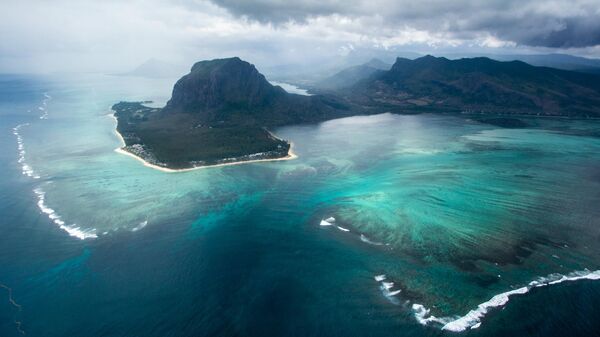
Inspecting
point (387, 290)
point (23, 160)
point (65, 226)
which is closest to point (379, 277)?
point (387, 290)

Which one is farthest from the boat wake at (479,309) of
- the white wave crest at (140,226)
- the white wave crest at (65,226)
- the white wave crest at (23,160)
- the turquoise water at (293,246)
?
the white wave crest at (23,160)

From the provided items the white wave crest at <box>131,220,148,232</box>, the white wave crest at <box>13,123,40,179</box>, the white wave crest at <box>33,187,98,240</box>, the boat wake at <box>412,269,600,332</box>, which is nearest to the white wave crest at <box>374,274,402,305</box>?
the boat wake at <box>412,269,600,332</box>

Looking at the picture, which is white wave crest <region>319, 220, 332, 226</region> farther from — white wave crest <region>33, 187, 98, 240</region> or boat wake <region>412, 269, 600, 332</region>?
white wave crest <region>33, 187, 98, 240</region>

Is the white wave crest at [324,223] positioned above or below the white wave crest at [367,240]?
above

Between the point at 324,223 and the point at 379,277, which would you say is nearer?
the point at 379,277

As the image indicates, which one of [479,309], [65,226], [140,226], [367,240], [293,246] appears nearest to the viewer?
[479,309]

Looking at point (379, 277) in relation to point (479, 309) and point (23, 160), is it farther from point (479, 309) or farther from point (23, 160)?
point (23, 160)

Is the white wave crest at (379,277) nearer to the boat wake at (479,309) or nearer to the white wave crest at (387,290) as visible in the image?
the white wave crest at (387,290)
